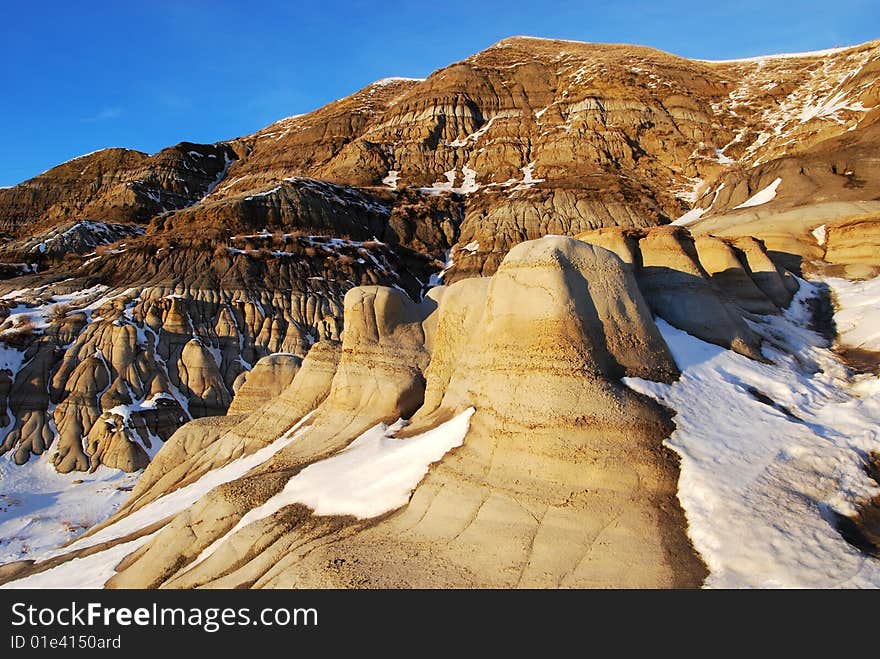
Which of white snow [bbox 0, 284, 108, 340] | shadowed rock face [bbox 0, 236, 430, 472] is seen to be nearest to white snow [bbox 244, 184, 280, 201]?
shadowed rock face [bbox 0, 236, 430, 472]

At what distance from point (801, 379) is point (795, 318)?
7012 mm

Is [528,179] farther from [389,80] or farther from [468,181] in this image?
[389,80]

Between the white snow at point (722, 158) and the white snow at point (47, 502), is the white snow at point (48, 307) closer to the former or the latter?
the white snow at point (47, 502)

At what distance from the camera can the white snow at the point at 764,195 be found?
36.9 meters

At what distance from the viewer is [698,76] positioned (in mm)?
73375

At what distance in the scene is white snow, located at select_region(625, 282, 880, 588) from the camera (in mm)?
5090

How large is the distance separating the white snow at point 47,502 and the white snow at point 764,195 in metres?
40.5

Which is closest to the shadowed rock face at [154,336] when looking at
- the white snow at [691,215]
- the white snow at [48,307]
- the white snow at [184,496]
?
the white snow at [48,307]

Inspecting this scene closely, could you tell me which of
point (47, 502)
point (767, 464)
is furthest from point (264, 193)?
point (767, 464)

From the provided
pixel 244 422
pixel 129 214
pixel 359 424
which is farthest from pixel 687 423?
pixel 129 214

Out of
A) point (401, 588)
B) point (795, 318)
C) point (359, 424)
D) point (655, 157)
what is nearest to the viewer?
point (401, 588)

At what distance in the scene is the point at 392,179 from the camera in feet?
219
